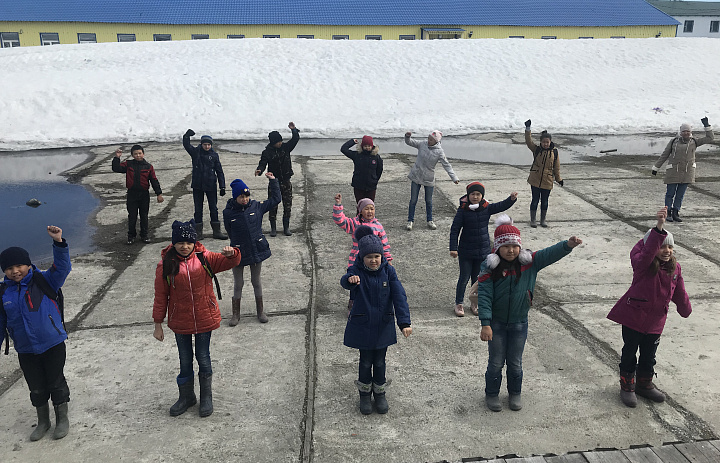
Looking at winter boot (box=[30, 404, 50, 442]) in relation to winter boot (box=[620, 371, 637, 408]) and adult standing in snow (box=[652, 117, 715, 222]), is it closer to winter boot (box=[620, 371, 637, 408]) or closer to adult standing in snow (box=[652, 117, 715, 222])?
winter boot (box=[620, 371, 637, 408])

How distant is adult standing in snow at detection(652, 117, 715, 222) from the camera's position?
9891 mm

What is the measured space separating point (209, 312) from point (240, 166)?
11.0 metres

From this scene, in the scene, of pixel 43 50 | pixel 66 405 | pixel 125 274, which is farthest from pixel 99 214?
pixel 43 50

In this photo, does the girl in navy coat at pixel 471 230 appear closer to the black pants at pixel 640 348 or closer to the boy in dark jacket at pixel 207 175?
the black pants at pixel 640 348

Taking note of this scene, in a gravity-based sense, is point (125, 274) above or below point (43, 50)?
below

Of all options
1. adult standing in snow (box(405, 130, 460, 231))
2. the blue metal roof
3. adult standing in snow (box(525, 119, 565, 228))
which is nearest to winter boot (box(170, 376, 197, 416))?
adult standing in snow (box(405, 130, 460, 231))

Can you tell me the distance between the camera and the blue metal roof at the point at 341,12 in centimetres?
4241

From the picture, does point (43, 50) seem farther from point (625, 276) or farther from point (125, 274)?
point (625, 276)

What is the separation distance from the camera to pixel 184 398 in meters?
4.82

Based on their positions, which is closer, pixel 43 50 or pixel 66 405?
pixel 66 405

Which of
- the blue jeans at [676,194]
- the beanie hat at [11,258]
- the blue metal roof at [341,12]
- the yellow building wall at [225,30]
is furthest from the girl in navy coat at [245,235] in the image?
the blue metal roof at [341,12]

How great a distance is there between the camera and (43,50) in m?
27.4

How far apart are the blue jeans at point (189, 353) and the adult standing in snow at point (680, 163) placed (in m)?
8.35

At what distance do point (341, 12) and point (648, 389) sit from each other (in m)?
43.7
